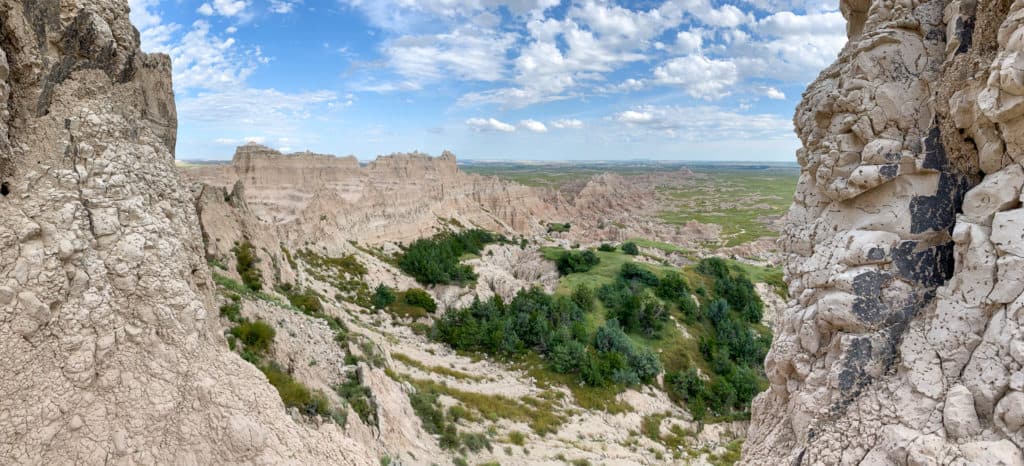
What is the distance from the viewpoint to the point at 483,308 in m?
27.3

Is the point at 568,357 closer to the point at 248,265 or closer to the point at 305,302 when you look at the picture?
the point at 305,302

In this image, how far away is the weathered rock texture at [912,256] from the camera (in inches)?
162

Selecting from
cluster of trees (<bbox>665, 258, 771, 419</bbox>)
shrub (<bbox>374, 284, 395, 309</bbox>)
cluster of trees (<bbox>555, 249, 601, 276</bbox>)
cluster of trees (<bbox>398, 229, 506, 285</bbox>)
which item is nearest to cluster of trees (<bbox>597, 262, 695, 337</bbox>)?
cluster of trees (<bbox>665, 258, 771, 419</bbox>)

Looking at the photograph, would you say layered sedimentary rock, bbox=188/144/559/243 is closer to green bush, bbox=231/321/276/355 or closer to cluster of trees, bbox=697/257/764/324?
green bush, bbox=231/321/276/355

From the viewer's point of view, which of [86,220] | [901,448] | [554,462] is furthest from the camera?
[554,462]

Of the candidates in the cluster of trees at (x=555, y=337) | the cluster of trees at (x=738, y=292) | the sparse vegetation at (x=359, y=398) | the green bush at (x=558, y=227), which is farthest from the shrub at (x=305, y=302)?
the green bush at (x=558, y=227)

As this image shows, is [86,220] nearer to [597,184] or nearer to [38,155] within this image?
[38,155]

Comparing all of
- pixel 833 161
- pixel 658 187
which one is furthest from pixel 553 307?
pixel 658 187

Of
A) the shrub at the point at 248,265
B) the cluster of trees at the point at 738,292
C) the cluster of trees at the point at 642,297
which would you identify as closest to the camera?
the shrub at the point at 248,265

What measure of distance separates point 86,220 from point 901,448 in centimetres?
865

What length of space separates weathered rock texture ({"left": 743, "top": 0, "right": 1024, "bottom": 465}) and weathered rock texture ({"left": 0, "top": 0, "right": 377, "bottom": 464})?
6.80 m

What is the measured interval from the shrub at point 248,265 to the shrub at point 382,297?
32.7ft

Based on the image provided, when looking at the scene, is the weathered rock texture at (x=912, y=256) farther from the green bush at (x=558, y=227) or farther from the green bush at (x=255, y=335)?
the green bush at (x=558, y=227)

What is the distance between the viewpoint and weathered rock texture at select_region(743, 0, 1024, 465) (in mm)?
4105
